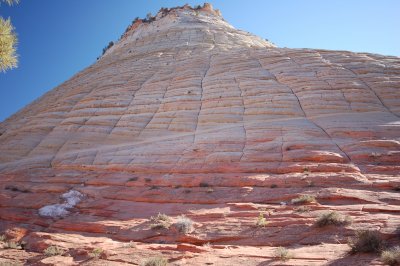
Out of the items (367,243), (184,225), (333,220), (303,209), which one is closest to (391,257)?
(367,243)

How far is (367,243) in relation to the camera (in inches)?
244

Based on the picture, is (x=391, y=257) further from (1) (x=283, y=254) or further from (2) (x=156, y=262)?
(2) (x=156, y=262)

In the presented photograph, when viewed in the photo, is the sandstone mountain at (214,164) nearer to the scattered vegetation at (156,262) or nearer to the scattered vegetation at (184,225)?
the scattered vegetation at (184,225)

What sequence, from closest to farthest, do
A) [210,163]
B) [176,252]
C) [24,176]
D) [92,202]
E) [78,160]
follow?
[176,252] → [92,202] → [210,163] → [24,176] → [78,160]

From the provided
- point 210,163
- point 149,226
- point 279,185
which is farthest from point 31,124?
point 279,185

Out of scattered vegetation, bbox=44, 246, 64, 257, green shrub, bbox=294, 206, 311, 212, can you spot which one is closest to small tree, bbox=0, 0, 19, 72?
scattered vegetation, bbox=44, 246, 64, 257

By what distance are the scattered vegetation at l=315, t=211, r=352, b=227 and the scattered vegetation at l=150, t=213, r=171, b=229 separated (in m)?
3.93

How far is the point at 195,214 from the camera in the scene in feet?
30.8

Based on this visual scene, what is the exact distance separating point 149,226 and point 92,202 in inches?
129

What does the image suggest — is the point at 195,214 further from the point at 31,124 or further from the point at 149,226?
the point at 31,124

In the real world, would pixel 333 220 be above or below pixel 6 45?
below

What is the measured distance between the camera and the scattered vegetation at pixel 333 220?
297 inches

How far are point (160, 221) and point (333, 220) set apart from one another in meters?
4.53

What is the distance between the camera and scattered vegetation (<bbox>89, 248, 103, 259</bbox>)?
7.60 metres
